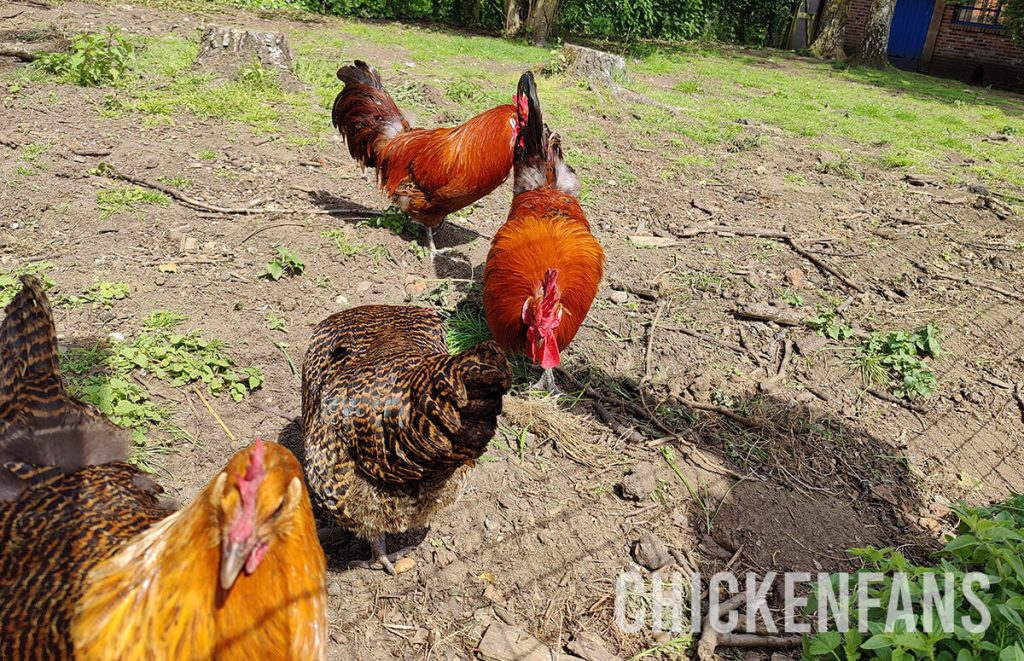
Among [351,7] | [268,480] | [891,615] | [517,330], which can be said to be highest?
[351,7]

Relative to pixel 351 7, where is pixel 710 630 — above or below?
below

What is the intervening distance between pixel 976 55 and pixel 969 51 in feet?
0.96

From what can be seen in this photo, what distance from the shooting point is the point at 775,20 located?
20891 millimetres

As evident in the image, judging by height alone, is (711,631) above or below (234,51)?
below

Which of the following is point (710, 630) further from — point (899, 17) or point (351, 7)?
point (899, 17)

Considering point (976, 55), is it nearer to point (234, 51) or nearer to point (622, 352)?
point (622, 352)

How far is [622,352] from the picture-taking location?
14.6 feet

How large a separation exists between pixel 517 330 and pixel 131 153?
177 inches

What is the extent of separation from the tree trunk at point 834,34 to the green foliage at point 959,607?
63.2ft

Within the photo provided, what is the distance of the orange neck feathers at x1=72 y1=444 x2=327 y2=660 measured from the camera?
59.5 inches

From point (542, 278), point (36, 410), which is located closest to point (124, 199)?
point (36, 410)

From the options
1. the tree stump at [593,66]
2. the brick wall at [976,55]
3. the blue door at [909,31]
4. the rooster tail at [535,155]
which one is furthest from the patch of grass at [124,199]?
the blue door at [909,31]

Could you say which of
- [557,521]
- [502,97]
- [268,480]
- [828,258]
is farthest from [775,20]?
[268,480]

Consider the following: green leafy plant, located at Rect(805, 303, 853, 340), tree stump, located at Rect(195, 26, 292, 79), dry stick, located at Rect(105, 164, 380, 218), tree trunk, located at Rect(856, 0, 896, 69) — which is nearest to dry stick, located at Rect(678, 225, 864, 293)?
green leafy plant, located at Rect(805, 303, 853, 340)
